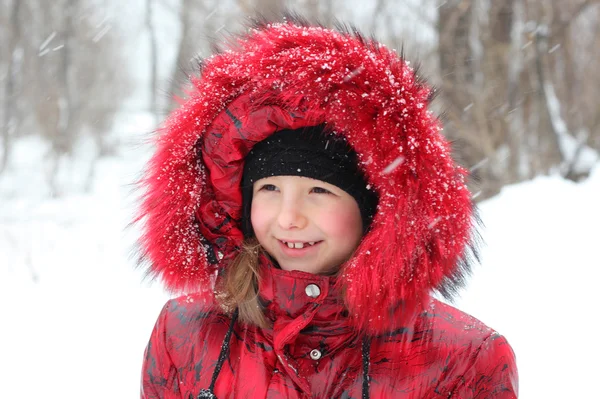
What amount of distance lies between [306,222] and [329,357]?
1.15 ft

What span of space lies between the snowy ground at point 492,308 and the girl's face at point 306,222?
508mm

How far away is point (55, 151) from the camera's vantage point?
513 inches

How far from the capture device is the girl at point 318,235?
4.60 ft

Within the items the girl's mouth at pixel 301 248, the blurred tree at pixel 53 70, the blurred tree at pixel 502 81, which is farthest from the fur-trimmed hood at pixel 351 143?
the blurred tree at pixel 53 70

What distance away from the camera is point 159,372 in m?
1.61

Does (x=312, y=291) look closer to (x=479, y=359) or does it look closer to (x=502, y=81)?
(x=479, y=359)

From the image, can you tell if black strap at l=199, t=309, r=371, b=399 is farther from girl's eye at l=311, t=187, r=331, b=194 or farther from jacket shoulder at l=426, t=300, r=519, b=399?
girl's eye at l=311, t=187, r=331, b=194

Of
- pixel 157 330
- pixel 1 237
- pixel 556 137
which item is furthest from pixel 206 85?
pixel 1 237

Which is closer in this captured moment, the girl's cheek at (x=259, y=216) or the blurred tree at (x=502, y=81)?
the girl's cheek at (x=259, y=216)

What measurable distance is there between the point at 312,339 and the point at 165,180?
23.8 inches

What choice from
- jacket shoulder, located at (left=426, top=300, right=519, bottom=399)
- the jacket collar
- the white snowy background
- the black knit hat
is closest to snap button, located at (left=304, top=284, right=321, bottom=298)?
the jacket collar

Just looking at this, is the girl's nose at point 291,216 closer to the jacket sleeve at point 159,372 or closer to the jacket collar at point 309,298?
the jacket collar at point 309,298

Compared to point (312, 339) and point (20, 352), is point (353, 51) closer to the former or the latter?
point (312, 339)

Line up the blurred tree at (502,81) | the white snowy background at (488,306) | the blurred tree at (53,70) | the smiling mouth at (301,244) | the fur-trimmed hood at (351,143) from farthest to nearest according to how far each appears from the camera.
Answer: the blurred tree at (53,70)
the blurred tree at (502,81)
the white snowy background at (488,306)
the smiling mouth at (301,244)
the fur-trimmed hood at (351,143)
